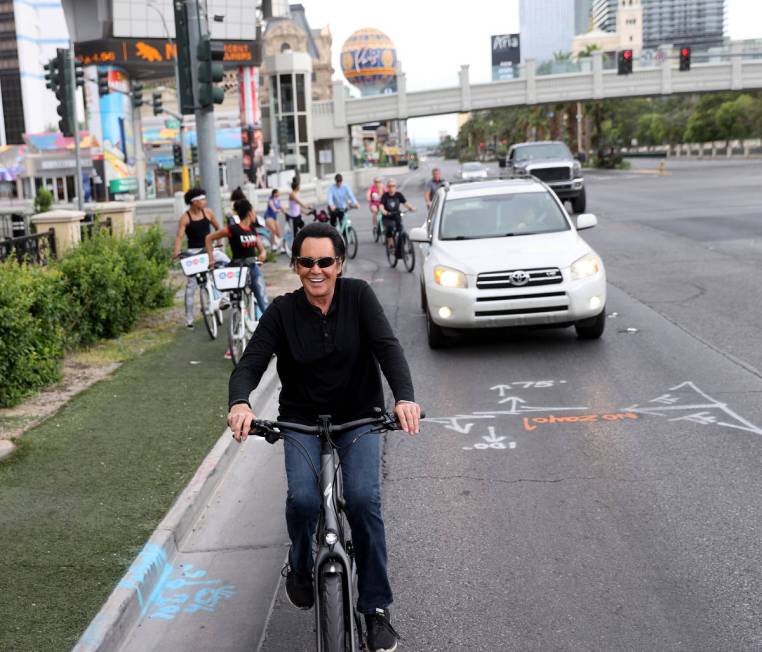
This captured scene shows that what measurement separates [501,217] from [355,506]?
9.09 meters

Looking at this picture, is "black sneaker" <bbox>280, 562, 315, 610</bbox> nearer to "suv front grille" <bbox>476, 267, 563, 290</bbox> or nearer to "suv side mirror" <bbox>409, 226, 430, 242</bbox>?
"suv front grille" <bbox>476, 267, 563, 290</bbox>

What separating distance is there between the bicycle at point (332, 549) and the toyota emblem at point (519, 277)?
7084 millimetres

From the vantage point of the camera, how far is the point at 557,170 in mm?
34031

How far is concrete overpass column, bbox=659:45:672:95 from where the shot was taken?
80.2m

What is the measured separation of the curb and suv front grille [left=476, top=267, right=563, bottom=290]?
4.23 meters

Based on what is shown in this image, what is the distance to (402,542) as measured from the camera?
5887mm

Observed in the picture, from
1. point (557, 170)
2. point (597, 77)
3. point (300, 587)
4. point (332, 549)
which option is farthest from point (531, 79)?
point (332, 549)

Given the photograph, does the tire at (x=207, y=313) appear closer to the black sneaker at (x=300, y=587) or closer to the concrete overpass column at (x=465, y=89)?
the black sneaker at (x=300, y=587)

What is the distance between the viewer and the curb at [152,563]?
185 inches

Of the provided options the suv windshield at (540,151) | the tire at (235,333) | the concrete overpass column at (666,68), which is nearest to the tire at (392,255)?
the tire at (235,333)

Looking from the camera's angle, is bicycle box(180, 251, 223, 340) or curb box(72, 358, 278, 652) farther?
bicycle box(180, 251, 223, 340)

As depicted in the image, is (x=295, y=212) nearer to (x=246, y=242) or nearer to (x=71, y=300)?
(x=246, y=242)

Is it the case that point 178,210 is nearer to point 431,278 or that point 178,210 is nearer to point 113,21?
point 113,21

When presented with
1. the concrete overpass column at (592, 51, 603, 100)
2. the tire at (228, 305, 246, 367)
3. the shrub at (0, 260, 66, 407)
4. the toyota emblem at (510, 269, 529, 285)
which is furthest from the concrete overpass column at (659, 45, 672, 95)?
the shrub at (0, 260, 66, 407)
